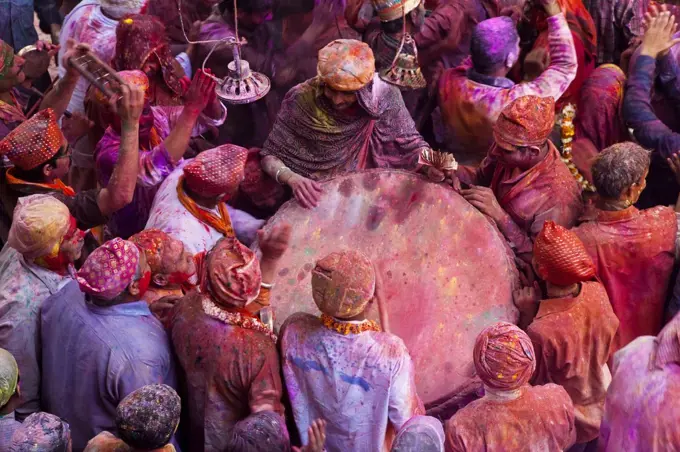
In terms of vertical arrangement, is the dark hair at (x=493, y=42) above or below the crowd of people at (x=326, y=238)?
above

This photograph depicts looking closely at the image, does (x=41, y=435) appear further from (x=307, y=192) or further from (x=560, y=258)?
(x=560, y=258)

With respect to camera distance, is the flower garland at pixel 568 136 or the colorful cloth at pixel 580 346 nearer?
the colorful cloth at pixel 580 346

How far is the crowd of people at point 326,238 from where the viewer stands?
11.9 feet

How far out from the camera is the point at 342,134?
5.14 metres

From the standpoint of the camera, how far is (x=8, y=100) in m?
6.07

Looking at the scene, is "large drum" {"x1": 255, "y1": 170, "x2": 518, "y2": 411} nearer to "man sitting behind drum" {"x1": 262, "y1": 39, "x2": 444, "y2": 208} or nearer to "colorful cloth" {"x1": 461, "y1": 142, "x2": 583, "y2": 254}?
"man sitting behind drum" {"x1": 262, "y1": 39, "x2": 444, "y2": 208}

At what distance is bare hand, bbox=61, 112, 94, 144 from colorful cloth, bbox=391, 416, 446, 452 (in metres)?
3.15

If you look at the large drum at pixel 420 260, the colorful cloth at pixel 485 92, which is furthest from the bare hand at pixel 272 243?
the colorful cloth at pixel 485 92

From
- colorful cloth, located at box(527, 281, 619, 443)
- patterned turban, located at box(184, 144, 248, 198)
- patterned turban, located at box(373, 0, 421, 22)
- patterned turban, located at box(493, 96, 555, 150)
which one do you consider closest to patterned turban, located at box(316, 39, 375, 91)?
patterned turban, located at box(184, 144, 248, 198)

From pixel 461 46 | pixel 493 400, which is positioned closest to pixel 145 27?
pixel 461 46

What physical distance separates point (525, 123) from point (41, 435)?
2.72 m

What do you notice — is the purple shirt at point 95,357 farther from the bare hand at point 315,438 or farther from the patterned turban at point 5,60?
the patterned turban at point 5,60

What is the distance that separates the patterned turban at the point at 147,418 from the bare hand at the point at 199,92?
7.37ft

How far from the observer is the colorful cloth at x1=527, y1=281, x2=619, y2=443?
4211 millimetres
